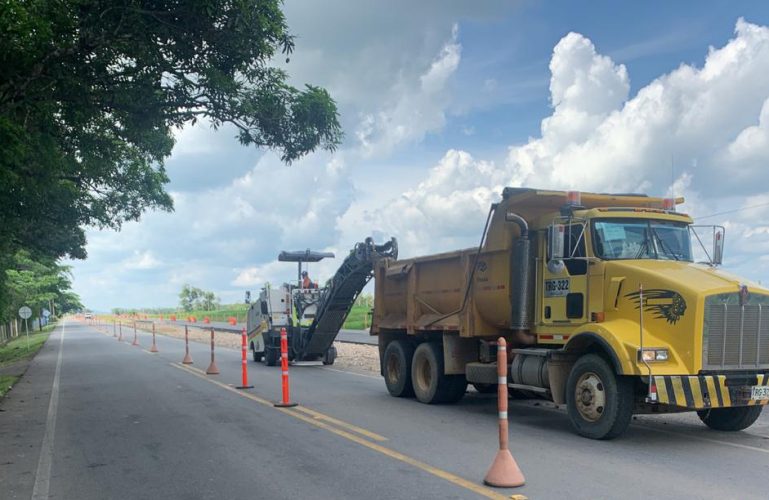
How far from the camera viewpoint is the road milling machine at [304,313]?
1753cm

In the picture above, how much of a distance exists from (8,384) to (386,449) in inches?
531

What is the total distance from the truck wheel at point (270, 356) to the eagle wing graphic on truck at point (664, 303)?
46.5ft

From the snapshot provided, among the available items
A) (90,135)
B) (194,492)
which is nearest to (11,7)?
(194,492)

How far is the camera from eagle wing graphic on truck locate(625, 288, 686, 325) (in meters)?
7.76

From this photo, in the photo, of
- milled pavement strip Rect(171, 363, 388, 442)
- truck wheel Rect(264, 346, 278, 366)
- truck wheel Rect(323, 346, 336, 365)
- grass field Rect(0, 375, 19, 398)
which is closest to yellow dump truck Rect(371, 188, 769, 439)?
milled pavement strip Rect(171, 363, 388, 442)

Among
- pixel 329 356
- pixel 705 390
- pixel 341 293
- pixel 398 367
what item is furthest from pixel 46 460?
→ pixel 329 356

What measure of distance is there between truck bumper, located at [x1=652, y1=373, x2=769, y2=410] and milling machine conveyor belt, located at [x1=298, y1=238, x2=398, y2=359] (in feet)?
28.1

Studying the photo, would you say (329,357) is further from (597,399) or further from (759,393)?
(759,393)

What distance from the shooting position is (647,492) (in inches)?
234

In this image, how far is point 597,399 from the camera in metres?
8.12

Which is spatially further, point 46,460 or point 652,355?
point 46,460

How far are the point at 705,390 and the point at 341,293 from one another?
1112 cm

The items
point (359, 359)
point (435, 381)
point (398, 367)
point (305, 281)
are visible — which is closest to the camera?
point (435, 381)

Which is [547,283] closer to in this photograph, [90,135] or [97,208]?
[90,135]
